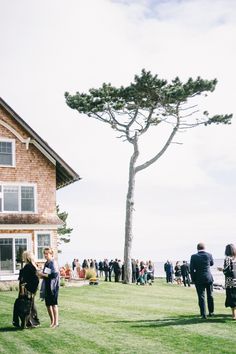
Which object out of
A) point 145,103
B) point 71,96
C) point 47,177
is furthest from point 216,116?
point 47,177

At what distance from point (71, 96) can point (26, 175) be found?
787cm

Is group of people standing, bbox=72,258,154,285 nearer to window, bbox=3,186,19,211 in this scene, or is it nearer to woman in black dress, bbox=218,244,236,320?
window, bbox=3,186,19,211

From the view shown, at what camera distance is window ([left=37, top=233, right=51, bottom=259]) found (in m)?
30.2

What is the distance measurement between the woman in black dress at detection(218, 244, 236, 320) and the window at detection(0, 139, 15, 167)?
21094 millimetres

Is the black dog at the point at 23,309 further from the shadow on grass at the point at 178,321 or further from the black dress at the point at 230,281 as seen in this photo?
the black dress at the point at 230,281

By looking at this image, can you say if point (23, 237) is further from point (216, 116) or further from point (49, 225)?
point (216, 116)

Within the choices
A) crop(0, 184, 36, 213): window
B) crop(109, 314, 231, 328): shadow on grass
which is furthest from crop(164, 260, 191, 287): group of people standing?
crop(109, 314, 231, 328): shadow on grass

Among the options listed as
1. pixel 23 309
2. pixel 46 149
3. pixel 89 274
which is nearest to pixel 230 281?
pixel 23 309

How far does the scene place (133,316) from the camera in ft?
44.3

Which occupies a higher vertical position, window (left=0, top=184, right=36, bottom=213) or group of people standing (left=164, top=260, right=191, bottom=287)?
window (left=0, top=184, right=36, bottom=213)

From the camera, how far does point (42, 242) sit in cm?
3053

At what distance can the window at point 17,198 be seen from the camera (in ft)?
98.5

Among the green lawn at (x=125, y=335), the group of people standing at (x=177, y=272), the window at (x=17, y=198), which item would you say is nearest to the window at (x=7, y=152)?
the window at (x=17, y=198)

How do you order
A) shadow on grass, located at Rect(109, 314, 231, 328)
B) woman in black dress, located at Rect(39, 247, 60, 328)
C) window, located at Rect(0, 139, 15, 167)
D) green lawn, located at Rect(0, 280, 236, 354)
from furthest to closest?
1. window, located at Rect(0, 139, 15, 167)
2. shadow on grass, located at Rect(109, 314, 231, 328)
3. woman in black dress, located at Rect(39, 247, 60, 328)
4. green lawn, located at Rect(0, 280, 236, 354)
